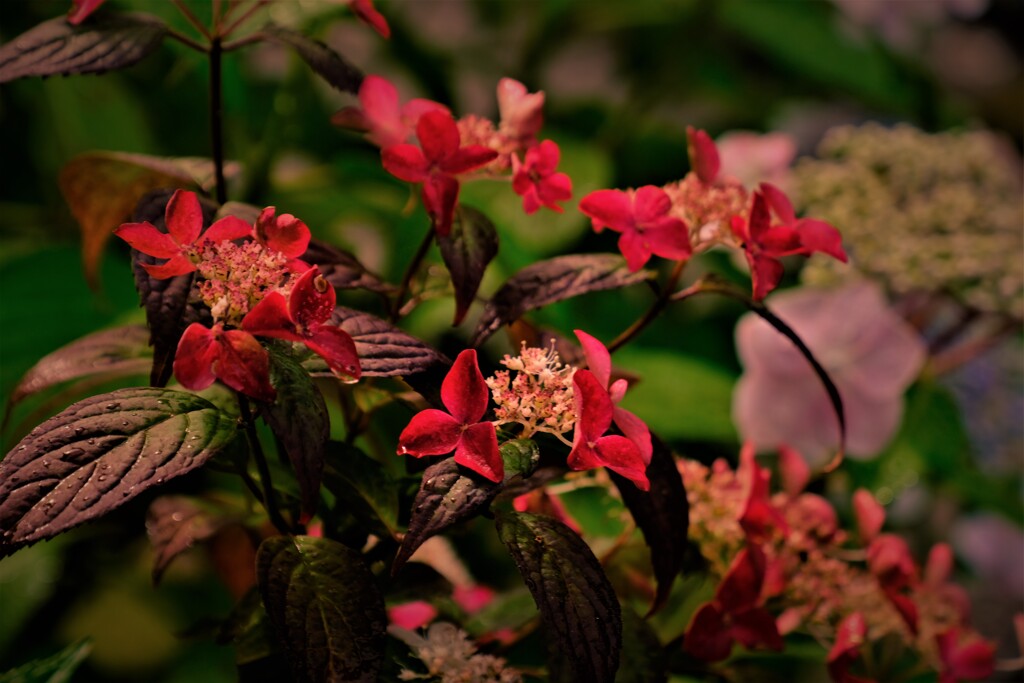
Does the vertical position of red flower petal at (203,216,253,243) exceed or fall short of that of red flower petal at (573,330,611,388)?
it exceeds it

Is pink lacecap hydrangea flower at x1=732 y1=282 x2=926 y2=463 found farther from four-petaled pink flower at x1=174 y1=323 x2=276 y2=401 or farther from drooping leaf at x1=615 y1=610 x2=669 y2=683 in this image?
four-petaled pink flower at x1=174 y1=323 x2=276 y2=401

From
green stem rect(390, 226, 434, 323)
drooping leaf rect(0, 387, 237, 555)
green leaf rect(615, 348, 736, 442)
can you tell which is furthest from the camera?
green leaf rect(615, 348, 736, 442)

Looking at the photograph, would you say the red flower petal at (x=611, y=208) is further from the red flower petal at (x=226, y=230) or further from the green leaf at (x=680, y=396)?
the green leaf at (x=680, y=396)

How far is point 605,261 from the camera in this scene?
35 cm

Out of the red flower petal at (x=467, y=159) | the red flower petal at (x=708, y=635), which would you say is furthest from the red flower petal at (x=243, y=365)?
the red flower petal at (x=708, y=635)

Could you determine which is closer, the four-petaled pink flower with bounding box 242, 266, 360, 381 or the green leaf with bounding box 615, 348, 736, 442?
the four-petaled pink flower with bounding box 242, 266, 360, 381

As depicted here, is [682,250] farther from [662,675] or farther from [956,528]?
[956,528]

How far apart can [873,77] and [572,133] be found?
39 cm

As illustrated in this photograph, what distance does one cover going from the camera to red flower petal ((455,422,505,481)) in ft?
0.81

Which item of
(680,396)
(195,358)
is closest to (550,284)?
(195,358)

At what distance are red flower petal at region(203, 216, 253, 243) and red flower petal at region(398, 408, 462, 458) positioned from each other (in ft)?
0.25

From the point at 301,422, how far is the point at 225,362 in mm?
26

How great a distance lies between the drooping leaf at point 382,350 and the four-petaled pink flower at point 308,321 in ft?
0.05

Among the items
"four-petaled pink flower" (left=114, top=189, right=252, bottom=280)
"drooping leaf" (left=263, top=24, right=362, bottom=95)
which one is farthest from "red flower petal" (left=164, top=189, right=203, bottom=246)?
"drooping leaf" (left=263, top=24, right=362, bottom=95)
